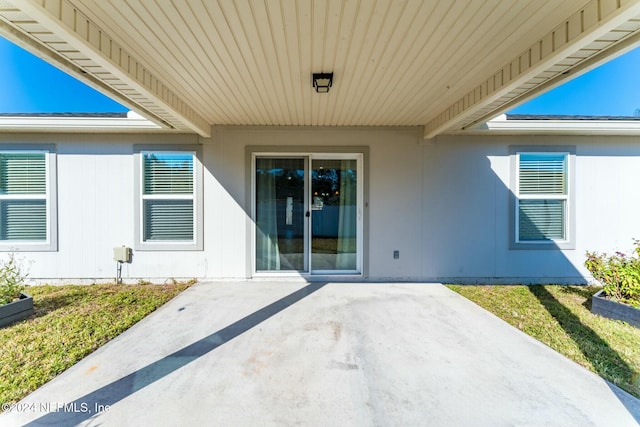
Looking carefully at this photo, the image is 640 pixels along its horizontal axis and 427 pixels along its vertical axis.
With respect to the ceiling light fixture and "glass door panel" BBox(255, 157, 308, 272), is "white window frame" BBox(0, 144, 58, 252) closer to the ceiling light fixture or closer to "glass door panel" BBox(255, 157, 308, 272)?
"glass door panel" BBox(255, 157, 308, 272)

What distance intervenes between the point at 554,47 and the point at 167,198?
5.25 m

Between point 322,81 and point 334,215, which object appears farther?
point 334,215

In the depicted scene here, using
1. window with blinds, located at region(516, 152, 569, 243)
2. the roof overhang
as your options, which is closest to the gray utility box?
the roof overhang

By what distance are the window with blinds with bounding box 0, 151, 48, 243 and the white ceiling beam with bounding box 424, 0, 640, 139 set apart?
262 inches

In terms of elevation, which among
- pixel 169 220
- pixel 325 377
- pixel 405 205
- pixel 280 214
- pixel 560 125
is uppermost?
pixel 560 125

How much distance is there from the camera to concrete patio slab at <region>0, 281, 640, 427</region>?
1788mm

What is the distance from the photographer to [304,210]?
190 inches

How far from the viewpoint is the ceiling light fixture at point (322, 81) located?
2.83m

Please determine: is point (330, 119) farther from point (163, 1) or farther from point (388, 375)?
point (388, 375)

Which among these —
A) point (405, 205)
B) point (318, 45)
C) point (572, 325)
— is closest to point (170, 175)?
point (318, 45)

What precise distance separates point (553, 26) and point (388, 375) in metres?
3.05

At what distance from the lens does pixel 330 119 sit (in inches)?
170

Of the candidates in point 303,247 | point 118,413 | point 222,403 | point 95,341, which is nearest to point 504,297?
point 303,247

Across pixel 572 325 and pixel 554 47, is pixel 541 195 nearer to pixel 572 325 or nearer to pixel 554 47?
pixel 572 325
